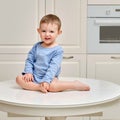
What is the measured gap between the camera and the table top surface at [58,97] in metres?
1.19

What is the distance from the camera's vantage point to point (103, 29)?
8.34ft

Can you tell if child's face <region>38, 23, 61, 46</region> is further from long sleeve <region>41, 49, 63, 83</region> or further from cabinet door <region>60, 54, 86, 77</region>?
cabinet door <region>60, 54, 86, 77</region>

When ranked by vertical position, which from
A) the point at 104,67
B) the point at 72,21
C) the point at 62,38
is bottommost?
the point at 104,67

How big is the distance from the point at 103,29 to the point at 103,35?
0.05 m

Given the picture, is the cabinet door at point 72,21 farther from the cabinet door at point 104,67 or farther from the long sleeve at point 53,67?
the long sleeve at point 53,67

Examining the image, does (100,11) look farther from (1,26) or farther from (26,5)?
(1,26)

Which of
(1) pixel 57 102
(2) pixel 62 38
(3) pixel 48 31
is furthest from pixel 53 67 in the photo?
(2) pixel 62 38

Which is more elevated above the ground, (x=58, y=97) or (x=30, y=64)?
(x=30, y=64)

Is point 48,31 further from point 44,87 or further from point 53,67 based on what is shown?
point 44,87

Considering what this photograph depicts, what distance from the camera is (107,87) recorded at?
1510mm

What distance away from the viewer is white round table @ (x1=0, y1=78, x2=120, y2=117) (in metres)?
1.18

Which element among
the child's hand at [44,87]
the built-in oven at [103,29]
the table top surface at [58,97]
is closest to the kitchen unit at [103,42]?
the built-in oven at [103,29]

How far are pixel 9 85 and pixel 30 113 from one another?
1.33ft

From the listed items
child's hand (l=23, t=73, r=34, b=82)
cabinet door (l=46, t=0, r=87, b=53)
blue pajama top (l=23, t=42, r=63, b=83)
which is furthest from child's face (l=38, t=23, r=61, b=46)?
cabinet door (l=46, t=0, r=87, b=53)
